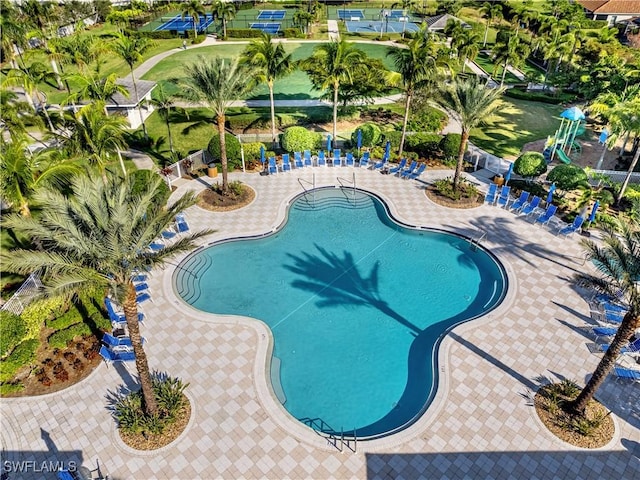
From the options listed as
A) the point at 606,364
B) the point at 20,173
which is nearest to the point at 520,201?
the point at 606,364

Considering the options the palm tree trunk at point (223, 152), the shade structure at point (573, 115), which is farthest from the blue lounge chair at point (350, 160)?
the shade structure at point (573, 115)

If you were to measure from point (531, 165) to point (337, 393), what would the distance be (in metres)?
18.2

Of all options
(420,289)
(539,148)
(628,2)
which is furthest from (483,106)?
(628,2)

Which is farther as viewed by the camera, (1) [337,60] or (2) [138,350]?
(1) [337,60]

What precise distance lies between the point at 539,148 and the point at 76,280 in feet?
99.7

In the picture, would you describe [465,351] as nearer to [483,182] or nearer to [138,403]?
[138,403]

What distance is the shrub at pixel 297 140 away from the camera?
90.9ft

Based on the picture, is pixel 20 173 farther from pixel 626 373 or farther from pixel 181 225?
pixel 626 373

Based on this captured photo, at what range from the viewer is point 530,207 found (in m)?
23.2

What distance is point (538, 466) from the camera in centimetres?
1227

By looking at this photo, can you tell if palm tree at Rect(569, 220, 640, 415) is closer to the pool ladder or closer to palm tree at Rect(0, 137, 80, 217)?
the pool ladder

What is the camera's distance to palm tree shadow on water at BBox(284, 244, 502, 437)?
1401 cm

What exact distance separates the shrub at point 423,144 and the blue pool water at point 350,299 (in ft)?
24.5

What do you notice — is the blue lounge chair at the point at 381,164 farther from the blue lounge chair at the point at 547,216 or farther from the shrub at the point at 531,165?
the blue lounge chair at the point at 547,216
